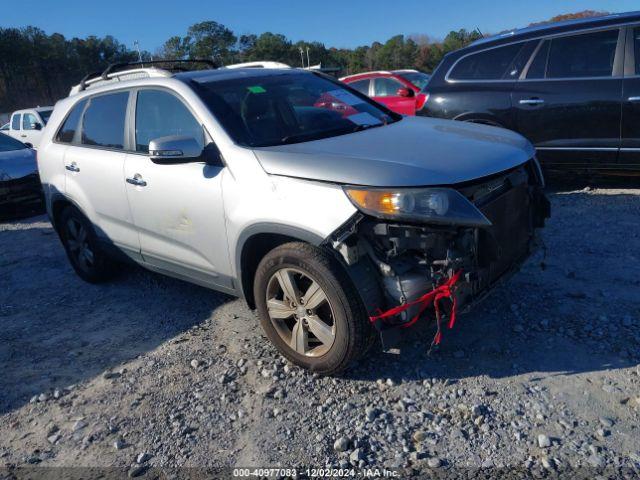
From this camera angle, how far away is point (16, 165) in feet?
29.3

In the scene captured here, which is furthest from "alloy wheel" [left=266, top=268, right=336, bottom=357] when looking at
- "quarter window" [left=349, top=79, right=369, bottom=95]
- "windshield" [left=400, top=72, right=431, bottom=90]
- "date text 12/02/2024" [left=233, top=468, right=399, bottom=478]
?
"windshield" [left=400, top=72, right=431, bottom=90]

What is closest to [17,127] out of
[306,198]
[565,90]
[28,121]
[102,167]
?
[28,121]

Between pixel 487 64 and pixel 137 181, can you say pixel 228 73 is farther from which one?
pixel 487 64

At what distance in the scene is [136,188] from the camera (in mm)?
4125

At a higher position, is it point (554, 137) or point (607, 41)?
point (607, 41)

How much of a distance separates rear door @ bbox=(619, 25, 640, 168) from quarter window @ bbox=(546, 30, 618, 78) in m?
Result: 0.15

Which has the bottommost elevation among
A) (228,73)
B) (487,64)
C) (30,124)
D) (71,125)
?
(30,124)

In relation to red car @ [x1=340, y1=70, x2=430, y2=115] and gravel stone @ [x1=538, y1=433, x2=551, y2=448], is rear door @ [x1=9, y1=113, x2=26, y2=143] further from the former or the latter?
gravel stone @ [x1=538, y1=433, x2=551, y2=448]

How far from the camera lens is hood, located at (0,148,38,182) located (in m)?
8.73

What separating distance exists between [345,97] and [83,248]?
280 cm

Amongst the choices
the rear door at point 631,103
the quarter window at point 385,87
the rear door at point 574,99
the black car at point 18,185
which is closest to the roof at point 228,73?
the rear door at point 574,99

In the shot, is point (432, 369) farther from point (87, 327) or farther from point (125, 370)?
point (87, 327)

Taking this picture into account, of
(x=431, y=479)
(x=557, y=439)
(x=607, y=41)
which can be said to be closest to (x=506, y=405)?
(x=557, y=439)

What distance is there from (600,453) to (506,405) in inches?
19.9
